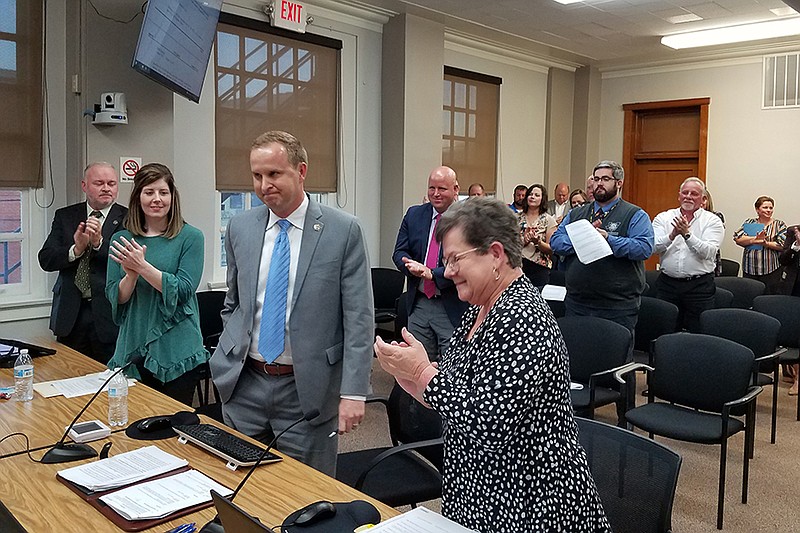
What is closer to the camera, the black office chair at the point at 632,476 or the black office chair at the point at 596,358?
the black office chair at the point at 632,476

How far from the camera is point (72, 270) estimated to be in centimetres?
361

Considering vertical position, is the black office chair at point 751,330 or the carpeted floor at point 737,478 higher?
the black office chair at point 751,330

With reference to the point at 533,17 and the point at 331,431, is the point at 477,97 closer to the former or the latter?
the point at 533,17

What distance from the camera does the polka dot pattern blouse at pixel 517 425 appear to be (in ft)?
5.08

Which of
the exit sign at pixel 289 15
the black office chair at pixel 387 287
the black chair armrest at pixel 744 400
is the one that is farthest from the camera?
the black office chair at pixel 387 287

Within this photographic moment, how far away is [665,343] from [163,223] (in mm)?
2645

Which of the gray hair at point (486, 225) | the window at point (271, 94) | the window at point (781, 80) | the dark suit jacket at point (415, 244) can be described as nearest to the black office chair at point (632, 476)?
the gray hair at point (486, 225)

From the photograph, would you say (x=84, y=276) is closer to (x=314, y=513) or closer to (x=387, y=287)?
(x=314, y=513)

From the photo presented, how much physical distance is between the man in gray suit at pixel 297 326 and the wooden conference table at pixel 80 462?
0.22 metres

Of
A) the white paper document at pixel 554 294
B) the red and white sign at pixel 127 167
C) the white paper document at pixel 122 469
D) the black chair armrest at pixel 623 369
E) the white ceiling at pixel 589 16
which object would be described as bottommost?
the black chair armrest at pixel 623 369

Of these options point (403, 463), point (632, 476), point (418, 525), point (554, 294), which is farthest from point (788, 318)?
point (418, 525)

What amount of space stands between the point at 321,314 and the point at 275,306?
0.51ft

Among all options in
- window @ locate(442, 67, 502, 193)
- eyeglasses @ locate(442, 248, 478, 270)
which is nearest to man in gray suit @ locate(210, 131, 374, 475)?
eyeglasses @ locate(442, 248, 478, 270)

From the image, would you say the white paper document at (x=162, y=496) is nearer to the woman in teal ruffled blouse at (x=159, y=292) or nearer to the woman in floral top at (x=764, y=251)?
the woman in teal ruffled blouse at (x=159, y=292)
